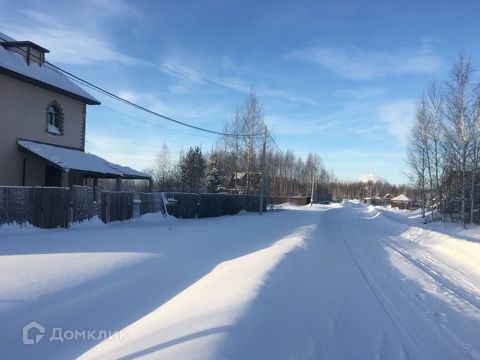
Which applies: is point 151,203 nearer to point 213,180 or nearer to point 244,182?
Answer: point 244,182

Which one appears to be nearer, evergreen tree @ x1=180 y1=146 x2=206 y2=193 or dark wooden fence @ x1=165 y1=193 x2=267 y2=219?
dark wooden fence @ x1=165 y1=193 x2=267 y2=219

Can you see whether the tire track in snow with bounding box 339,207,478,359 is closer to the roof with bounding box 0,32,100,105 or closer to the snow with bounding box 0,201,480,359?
the snow with bounding box 0,201,480,359

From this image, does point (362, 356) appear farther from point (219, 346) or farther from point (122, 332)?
point (122, 332)

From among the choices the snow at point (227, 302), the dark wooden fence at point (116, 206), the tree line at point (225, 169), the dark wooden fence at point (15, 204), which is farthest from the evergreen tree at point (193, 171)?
the snow at point (227, 302)

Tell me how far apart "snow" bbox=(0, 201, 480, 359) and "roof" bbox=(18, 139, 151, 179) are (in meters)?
10.2

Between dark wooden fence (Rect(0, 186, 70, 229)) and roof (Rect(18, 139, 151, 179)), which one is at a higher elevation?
roof (Rect(18, 139, 151, 179))

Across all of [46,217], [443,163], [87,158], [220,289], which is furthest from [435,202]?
[220,289]

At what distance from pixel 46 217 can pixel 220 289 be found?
11.7m

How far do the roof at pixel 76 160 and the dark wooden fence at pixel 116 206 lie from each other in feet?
9.93

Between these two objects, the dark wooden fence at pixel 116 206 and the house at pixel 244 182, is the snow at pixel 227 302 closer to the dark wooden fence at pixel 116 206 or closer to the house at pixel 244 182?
the dark wooden fence at pixel 116 206

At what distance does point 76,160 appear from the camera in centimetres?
2545

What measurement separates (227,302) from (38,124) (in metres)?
21.7

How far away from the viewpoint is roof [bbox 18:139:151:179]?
77.3 ft

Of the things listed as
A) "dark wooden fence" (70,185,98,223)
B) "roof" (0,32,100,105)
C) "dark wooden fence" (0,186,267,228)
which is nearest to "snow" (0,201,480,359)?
"dark wooden fence" (0,186,267,228)
